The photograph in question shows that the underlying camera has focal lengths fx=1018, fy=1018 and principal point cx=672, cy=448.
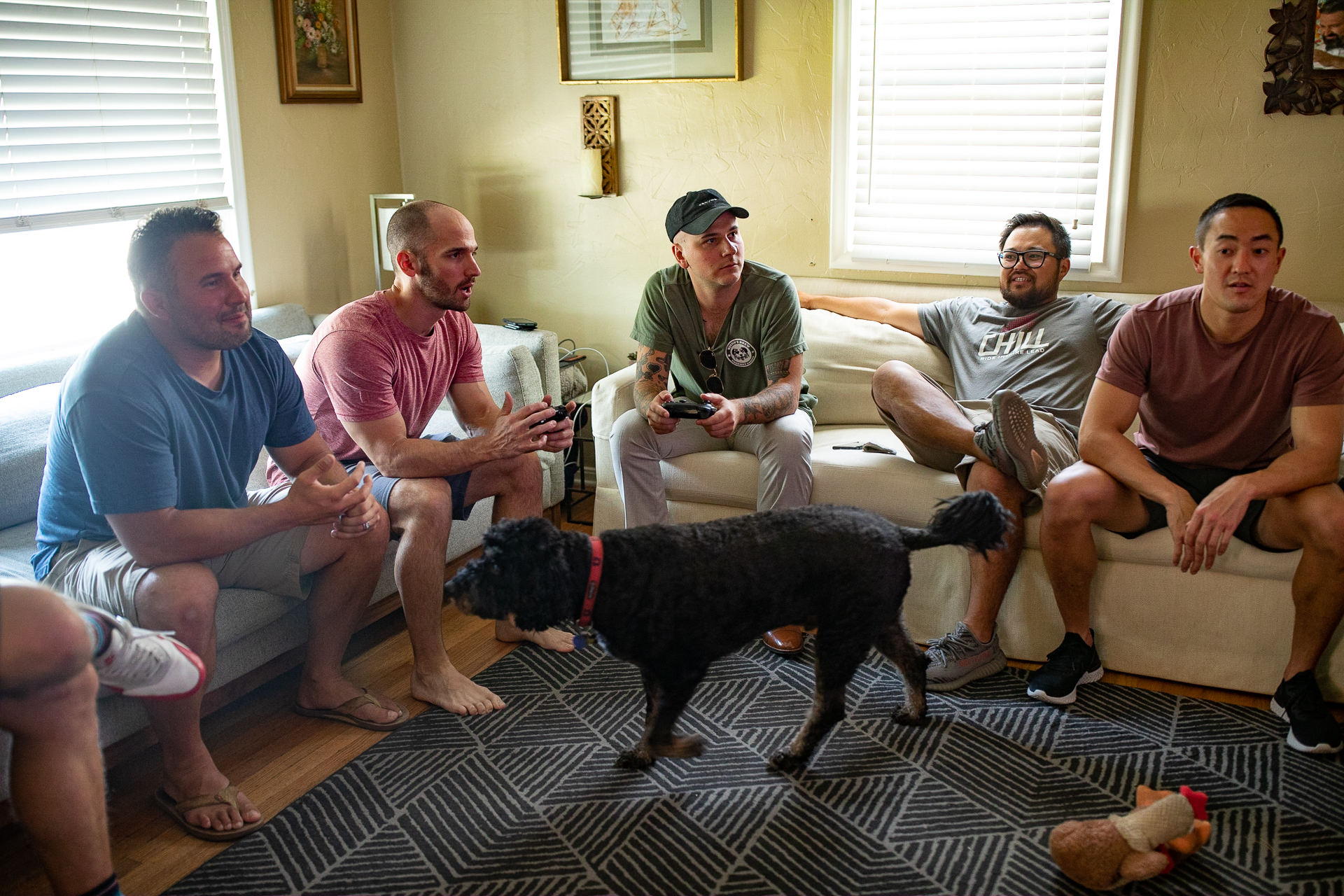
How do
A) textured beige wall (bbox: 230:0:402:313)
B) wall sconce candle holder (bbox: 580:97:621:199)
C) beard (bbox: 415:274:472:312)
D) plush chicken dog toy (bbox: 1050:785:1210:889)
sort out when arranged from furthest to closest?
wall sconce candle holder (bbox: 580:97:621:199) < textured beige wall (bbox: 230:0:402:313) < beard (bbox: 415:274:472:312) < plush chicken dog toy (bbox: 1050:785:1210:889)

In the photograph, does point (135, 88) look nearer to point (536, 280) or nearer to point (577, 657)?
point (536, 280)

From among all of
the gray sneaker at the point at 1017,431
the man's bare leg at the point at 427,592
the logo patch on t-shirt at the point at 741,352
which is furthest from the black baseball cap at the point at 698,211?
the man's bare leg at the point at 427,592

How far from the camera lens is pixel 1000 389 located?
2.91 m

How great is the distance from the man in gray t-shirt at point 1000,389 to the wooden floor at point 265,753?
0.27m

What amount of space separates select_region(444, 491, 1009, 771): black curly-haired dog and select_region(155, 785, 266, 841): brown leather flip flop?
62cm

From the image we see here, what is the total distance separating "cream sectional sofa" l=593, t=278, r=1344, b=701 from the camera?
2.36 m

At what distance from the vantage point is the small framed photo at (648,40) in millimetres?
3551

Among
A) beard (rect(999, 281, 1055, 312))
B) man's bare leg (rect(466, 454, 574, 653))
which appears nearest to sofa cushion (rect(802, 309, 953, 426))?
beard (rect(999, 281, 1055, 312))

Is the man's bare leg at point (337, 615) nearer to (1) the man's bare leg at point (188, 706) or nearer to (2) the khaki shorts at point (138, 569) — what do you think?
(2) the khaki shorts at point (138, 569)

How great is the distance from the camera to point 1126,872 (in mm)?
1739

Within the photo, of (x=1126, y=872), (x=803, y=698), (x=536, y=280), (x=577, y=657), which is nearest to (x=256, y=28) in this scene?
(x=536, y=280)

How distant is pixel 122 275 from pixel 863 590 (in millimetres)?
2664

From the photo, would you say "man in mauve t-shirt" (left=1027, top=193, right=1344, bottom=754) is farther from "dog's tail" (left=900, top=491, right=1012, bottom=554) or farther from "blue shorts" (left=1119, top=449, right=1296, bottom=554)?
"dog's tail" (left=900, top=491, right=1012, bottom=554)

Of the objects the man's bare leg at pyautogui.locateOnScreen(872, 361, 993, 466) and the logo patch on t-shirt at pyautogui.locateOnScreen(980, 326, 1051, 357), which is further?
the logo patch on t-shirt at pyautogui.locateOnScreen(980, 326, 1051, 357)
